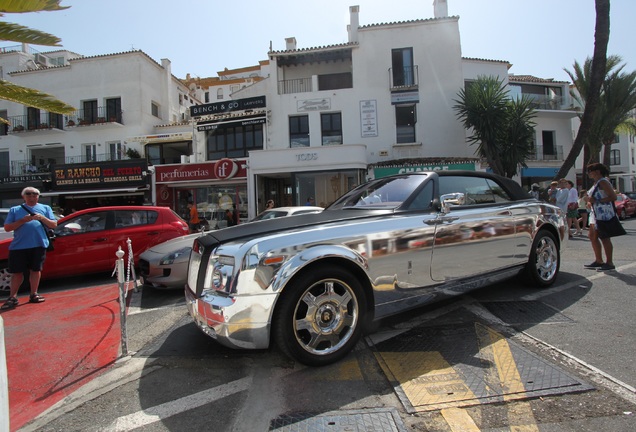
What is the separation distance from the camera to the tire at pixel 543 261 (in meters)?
4.67

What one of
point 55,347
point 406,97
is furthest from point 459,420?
point 406,97

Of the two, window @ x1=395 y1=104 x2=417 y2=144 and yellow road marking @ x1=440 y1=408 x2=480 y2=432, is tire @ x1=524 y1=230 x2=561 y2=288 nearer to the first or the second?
yellow road marking @ x1=440 y1=408 x2=480 y2=432

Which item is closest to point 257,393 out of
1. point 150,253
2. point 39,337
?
point 39,337

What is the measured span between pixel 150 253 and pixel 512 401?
536 centimetres

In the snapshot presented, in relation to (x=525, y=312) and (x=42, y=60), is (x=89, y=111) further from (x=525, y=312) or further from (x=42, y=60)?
(x=525, y=312)

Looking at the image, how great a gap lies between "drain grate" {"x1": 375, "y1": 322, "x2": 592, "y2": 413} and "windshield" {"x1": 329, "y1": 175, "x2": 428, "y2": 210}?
1.32 metres

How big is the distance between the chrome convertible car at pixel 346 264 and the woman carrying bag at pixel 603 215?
2699mm

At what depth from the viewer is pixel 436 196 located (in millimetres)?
3814

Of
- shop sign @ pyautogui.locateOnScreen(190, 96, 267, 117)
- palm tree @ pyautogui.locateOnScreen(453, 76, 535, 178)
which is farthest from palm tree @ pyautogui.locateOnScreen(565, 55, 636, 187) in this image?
shop sign @ pyautogui.locateOnScreen(190, 96, 267, 117)

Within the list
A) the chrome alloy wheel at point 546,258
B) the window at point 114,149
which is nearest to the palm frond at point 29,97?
the chrome alloy wheel at point 546,258

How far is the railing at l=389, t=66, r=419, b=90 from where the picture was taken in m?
19.7

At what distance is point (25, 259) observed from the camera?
18.0ft

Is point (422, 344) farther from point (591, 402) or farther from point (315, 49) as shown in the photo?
point (315, 49)

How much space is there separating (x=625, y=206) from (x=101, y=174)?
90.2 feet
